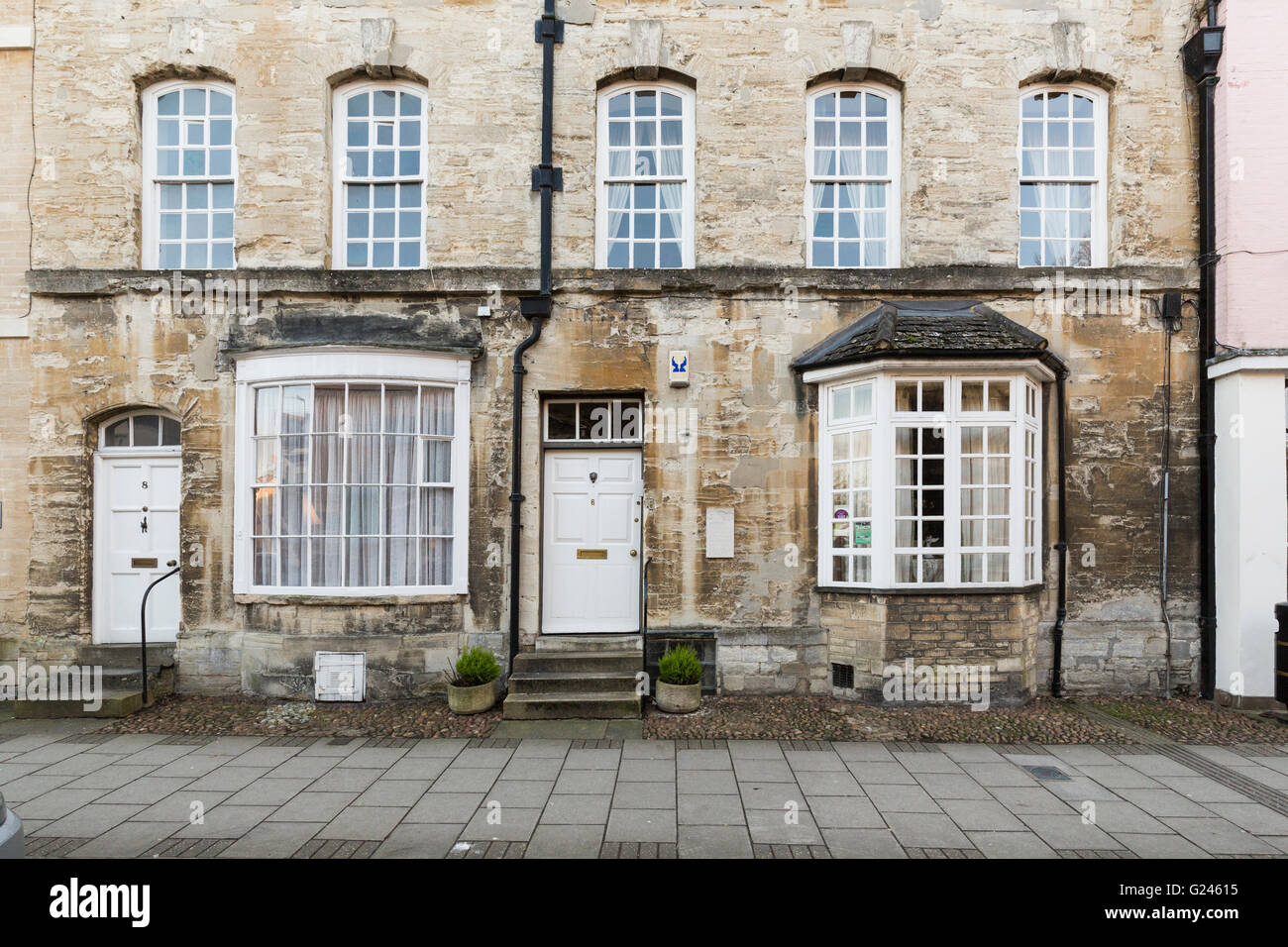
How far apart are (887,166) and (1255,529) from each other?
5.74 m

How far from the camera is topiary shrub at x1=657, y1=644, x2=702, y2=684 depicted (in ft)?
23.4

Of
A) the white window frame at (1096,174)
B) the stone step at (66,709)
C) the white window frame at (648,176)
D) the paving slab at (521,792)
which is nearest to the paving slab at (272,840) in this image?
the paving slab at (521,792)

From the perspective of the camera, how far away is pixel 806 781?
216 inches

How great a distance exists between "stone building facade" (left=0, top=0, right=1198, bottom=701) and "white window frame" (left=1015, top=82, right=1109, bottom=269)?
17 cm

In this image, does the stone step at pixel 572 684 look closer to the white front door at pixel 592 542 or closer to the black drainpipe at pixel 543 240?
the white front door at pixel 592 542

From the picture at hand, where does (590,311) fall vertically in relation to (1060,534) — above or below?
above

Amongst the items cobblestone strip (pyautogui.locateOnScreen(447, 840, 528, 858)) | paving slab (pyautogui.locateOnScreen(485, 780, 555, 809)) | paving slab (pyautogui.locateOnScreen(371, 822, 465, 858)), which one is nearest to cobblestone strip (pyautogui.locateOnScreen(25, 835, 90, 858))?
paving slab (pyautogui.locateOnScreen(371, 822, 465, 858))

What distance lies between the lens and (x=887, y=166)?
824cm

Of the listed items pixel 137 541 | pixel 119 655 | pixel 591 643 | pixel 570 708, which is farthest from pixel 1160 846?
pixel 137 541

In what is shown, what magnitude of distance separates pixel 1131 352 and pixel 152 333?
37.1ft

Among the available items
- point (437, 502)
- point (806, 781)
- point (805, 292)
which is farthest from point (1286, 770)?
point (437, 502)

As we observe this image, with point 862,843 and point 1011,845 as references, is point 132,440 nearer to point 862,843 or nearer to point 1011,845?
point 862,843

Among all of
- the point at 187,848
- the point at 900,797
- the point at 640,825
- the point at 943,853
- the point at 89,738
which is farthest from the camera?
the point at 89,738

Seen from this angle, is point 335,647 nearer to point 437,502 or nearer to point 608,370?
point 437,502
